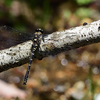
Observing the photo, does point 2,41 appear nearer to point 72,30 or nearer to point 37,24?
point 72,30

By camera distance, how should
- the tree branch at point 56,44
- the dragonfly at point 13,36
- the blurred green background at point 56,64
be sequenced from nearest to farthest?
the tree branch at point 56,44 < the dragonfly at point 13,36 < the blurred green background at point 56,64

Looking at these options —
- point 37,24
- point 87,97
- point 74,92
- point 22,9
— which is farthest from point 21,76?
point 22,9

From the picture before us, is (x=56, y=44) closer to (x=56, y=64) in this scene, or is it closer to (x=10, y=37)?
(x=10, y=37)

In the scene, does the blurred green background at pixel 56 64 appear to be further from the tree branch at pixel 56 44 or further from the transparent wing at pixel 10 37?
the transparent wing at pixel 10 37

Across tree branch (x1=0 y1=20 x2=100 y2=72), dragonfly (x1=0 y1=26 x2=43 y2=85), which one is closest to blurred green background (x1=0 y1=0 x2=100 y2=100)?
tree branch (x1=0 y1=20 x2=100 y2=72)

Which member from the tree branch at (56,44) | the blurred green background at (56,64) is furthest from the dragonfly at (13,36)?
the blurred green background at (56,64)

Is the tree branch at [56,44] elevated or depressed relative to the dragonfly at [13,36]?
depressed
